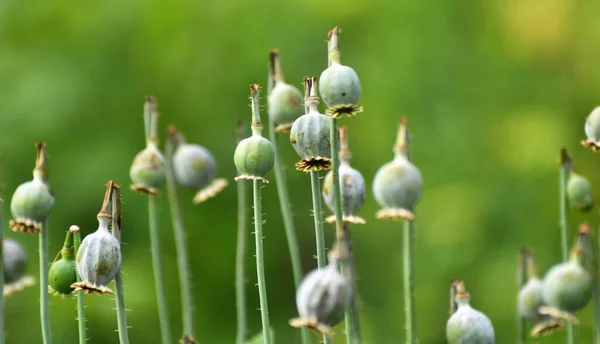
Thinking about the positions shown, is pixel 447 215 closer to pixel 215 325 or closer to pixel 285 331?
pixel 285 331

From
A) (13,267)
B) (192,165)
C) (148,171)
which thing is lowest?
(13,267)

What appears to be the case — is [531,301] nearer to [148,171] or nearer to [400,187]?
[400,187]

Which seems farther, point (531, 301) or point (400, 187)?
point (531, 301)

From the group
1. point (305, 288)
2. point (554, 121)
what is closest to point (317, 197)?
point (305, 288)

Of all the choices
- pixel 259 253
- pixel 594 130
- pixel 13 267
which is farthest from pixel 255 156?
pixel 13 267

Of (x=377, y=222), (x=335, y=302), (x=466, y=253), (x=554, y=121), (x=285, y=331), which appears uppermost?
(x=554, y=121)

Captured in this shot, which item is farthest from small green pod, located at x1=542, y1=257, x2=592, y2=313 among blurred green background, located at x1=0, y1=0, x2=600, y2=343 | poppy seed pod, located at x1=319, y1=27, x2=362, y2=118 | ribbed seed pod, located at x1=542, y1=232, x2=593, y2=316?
blurred green background, located at x1=0, y1=0, x2=600, y2=343

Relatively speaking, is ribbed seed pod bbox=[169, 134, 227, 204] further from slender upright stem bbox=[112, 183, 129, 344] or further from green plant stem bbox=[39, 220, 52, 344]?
slender upright stem bbox=[112, 183, 129, 344]
